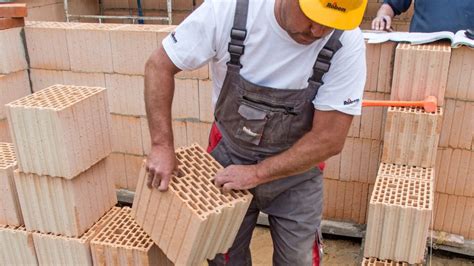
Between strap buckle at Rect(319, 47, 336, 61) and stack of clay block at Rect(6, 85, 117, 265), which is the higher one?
strap buckle at Rect(319, 47, 336, 61)

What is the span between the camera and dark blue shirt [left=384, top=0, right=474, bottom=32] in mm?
3768

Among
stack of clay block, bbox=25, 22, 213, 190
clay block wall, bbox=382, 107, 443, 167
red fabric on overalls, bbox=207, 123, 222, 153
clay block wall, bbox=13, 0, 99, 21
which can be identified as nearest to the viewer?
red fabric on overalls, bbox=207, 123, 222, 153

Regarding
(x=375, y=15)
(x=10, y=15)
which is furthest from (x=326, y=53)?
(x=375, y=15)

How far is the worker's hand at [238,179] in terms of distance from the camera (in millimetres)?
2291

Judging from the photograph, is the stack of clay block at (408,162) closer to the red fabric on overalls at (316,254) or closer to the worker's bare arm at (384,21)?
the red fabric on overalls at (316,254)

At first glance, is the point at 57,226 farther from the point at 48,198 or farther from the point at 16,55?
the point at 16,55

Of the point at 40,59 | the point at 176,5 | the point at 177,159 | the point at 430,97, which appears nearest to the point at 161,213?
the point at 177,159

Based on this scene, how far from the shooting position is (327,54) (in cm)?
216

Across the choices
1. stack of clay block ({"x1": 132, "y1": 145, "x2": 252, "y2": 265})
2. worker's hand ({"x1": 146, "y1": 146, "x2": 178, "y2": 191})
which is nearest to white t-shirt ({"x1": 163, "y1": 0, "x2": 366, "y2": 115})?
worker's hand ({"x1": 146, "y1": 146, "x2": 178, "y2": 191})

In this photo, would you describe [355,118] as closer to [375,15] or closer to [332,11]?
[332,11]

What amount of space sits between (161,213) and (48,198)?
2.92 ft

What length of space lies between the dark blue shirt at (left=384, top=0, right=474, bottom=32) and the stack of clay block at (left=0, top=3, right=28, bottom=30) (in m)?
3.39

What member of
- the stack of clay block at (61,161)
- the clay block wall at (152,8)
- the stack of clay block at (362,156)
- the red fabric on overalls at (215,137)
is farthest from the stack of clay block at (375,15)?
the stack of clay block at (61,161)

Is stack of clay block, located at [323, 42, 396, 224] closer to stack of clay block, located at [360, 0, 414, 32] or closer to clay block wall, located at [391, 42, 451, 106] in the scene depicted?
clay block wall, located at [391, 42, 451, 106]
